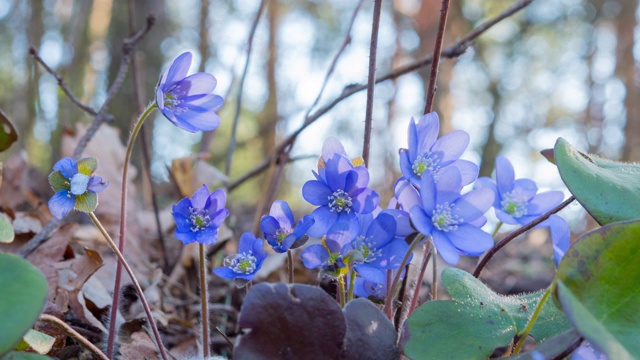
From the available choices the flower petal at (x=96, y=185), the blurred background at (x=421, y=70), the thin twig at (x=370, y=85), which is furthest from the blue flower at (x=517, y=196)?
the blurred background at (x=421, y=70)

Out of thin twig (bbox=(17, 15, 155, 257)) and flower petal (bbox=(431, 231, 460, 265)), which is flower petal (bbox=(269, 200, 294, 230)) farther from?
thin twig (bbox=(17, 15, 155, 257))

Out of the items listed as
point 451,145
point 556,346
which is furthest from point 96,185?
point 556,346

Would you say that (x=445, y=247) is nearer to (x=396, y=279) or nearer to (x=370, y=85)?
(x=396, y=279)

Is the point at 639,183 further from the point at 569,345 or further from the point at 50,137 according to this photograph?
the point at 50,137

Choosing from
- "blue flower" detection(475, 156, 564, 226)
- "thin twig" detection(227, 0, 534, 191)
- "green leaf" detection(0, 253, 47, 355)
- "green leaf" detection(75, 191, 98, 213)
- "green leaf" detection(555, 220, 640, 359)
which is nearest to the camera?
"green leaf" detection(0, 253, 47, 355)

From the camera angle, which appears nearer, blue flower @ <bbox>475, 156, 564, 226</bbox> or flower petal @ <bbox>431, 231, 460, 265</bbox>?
flower petal @ <bbox>431, 231, 460, 265</bbox>

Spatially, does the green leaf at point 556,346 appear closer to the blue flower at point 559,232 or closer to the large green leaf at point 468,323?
the large green leaf at point 468,323

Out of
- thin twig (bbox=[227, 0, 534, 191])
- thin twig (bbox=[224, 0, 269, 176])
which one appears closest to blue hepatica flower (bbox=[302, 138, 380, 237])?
thin twig (bbox=[227, 0, 534, 191])
